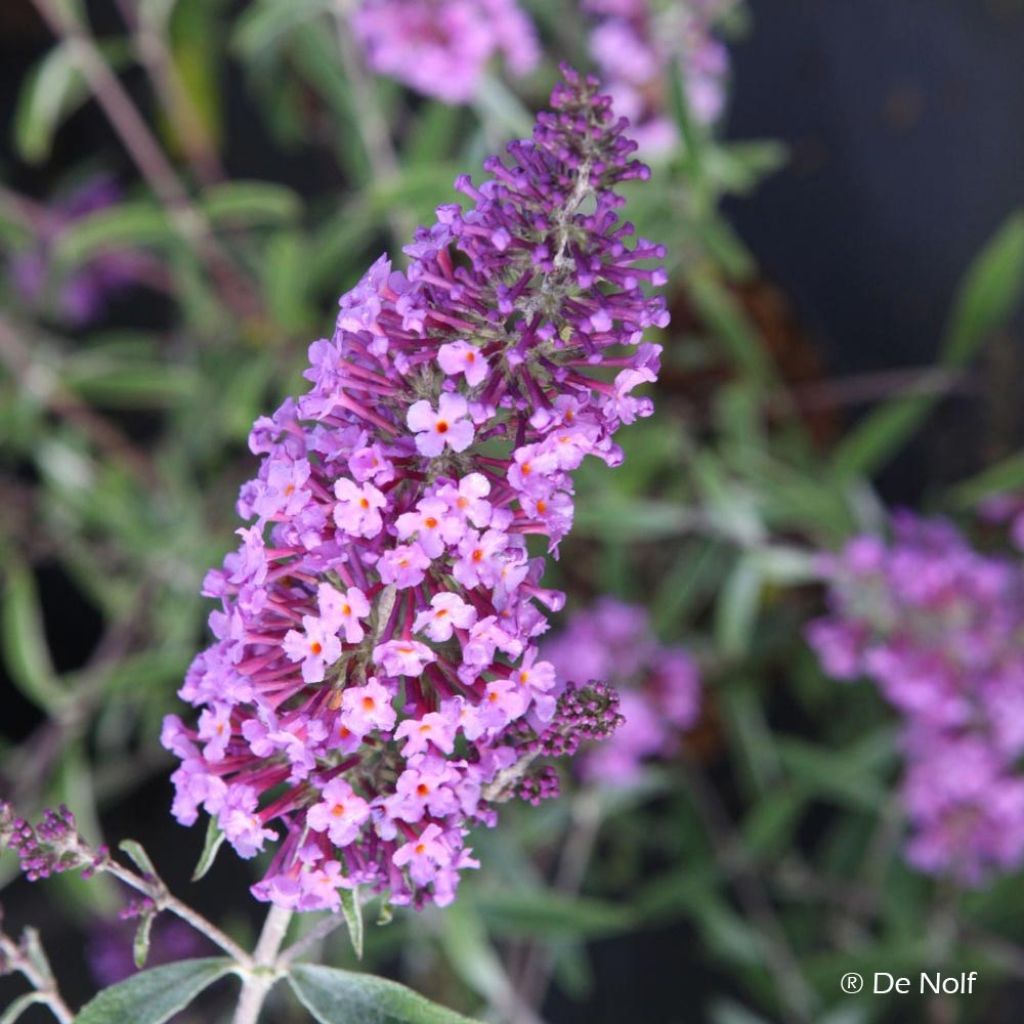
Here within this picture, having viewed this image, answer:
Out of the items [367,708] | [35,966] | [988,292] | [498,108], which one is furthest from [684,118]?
[35,966]

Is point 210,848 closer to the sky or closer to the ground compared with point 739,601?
closer to the sky

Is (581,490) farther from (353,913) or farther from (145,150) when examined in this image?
(353,913)

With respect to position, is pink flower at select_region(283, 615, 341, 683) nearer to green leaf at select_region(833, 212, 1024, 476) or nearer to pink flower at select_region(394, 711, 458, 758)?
pink flower at select_region(394, 711, 458, 758)

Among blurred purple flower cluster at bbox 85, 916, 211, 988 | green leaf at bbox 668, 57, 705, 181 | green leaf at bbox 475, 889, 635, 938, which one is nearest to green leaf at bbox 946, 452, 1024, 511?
green leaf at bbox 668, 57, 705, 181

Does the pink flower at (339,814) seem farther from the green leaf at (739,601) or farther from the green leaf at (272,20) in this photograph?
the green leaf at (272,20)

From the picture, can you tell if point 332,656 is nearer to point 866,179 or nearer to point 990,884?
point 990,884

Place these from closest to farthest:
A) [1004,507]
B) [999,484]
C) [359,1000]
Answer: [359,1000], [999,484], [1004,507]

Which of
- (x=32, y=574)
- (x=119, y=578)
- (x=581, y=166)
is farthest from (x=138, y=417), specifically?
(x=581, y=166)
